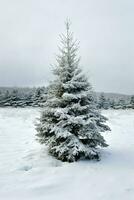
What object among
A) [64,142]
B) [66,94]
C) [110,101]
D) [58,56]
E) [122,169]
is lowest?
[110,101]

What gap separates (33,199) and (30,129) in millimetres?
11594

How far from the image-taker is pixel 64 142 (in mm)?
9344

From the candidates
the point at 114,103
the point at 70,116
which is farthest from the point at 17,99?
the point at 70,116

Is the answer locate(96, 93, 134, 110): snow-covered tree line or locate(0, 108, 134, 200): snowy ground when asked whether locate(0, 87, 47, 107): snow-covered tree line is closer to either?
locate(96, 93, 134, 110): snow-covered tree line

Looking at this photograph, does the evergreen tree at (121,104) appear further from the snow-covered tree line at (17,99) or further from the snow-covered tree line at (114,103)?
the snow-covered tree line at (17,99)

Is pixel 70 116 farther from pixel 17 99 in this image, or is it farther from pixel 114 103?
pixel 114 103

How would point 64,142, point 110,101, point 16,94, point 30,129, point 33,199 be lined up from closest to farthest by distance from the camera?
1. point 33,199
2. point 64,142
3. point 30,129
4. point 16,94
5. point 110,101

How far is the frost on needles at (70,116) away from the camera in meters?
9.27

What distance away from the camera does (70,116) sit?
9586mm

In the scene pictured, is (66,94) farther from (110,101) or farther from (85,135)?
(110,101)

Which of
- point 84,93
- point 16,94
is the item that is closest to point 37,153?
point 84,93

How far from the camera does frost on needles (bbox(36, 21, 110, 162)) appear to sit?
365 inches

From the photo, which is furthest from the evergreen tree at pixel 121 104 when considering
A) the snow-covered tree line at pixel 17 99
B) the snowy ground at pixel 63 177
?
the snowy ground at pixel 63 177

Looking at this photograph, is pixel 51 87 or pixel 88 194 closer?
pixel 88 194
